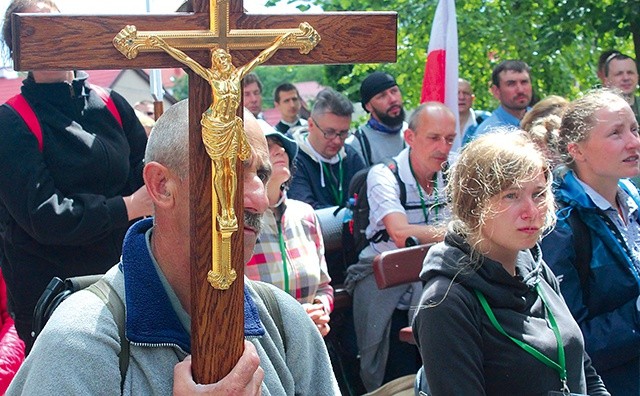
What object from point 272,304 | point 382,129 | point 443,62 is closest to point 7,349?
point 272,304

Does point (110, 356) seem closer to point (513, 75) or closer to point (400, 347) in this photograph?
point (400, 347)

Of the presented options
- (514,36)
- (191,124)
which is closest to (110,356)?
(191,124)

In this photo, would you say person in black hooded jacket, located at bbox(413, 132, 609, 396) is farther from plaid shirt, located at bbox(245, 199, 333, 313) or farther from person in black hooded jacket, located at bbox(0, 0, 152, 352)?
person in black hooded jacket, located at bbox(0, 0, 152, 352)

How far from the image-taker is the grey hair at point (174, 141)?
2.12 meters

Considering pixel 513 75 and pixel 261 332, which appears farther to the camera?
pixel 513 75

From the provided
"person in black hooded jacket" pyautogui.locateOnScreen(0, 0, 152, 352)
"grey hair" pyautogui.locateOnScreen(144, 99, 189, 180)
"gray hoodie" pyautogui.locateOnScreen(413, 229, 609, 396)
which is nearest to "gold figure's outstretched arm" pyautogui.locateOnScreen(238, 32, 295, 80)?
"grey hair" pyautogui.locateOnScreen(144, 99, 189, 180)

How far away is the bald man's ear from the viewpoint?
7.03 ft

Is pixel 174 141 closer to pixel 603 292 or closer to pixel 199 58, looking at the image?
pixel 199 58

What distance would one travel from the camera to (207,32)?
205 centimetres

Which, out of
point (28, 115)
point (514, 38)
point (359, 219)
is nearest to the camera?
point (28, 115)

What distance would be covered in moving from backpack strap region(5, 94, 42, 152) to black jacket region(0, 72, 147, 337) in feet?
0.05

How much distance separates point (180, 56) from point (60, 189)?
6.33 ft

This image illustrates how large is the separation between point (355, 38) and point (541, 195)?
5.27ft

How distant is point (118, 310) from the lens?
82.3 inches
